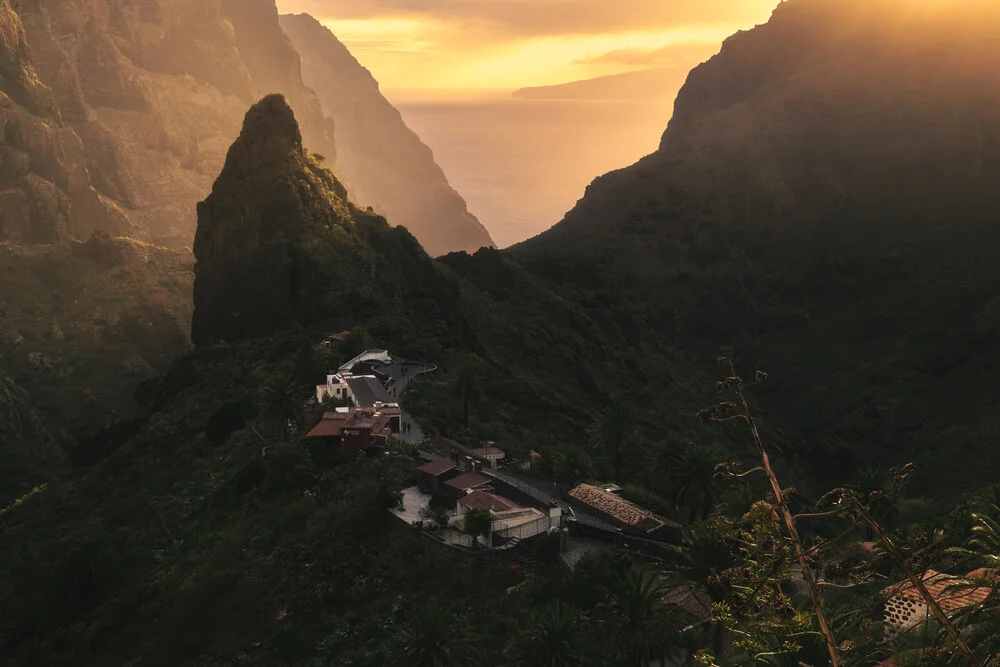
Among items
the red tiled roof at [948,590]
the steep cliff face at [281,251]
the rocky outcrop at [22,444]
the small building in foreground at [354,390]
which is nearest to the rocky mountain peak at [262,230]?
the steep cliff face at [281,251]

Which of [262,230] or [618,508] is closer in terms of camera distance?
[618,508]

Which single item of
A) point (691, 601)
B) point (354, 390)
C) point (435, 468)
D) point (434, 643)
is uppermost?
point (434, 643)

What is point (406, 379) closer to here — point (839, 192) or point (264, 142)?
point (264, 142)

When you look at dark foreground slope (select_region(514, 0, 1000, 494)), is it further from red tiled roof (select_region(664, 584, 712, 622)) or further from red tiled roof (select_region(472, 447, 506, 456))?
red tiled roof (select_region(664, 584, 712, 622))

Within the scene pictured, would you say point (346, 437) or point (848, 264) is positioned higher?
point (346, 437)

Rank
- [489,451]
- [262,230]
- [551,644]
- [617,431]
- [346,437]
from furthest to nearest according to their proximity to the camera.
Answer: [262,230]
[617,431]
[489,451]
[346,437]
[551,644]

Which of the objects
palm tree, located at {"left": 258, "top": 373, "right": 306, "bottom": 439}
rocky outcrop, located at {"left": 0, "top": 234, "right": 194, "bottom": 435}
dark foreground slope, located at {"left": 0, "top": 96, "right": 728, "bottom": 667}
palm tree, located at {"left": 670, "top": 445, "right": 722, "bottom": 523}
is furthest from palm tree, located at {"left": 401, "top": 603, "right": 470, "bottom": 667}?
rocky outcrop, located at {"left": 0, "top": 234, "right": 194, "bottom": 435}

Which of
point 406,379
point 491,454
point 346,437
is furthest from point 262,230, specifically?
point 491,454
